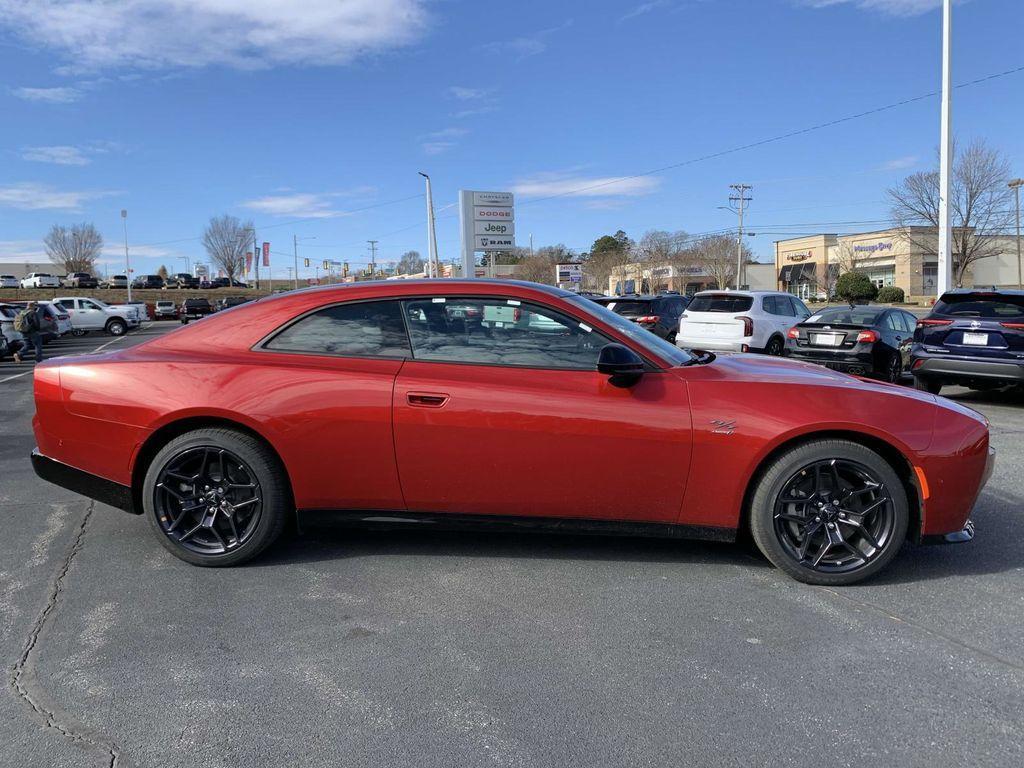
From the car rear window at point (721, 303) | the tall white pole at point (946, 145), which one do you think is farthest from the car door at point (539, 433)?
the tall white pole at point (946, 145)

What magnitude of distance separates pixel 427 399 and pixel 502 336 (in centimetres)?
53

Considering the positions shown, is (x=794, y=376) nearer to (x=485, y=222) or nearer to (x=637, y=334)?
(x=637, y=334)

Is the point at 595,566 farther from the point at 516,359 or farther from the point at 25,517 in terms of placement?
the point at 25,517

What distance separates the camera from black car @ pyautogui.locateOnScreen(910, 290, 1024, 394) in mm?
8469

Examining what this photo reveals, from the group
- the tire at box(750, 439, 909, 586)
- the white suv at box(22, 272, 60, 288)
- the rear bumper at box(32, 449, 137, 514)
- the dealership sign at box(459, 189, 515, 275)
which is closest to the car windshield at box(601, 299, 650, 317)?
the tire at box(750, 439, 909, 586)

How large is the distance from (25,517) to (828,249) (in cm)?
7595

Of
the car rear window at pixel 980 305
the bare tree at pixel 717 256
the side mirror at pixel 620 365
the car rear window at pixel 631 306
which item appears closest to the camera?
the side mirror at pixel 620 365

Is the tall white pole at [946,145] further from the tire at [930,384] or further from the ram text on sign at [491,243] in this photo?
the ram text on sign at [491,243]

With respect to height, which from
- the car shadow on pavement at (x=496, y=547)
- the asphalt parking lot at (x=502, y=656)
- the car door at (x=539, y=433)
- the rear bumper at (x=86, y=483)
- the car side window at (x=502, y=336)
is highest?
the car side window at (x=502, y=336)

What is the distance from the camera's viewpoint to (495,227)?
3497 centimetres

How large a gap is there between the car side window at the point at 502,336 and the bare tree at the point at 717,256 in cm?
7380

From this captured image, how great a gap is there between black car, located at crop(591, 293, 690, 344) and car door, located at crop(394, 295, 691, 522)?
11119mm

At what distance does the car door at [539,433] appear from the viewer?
11.7 feet

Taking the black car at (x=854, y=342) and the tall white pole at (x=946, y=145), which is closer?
the black car at (x=854, y=342)
